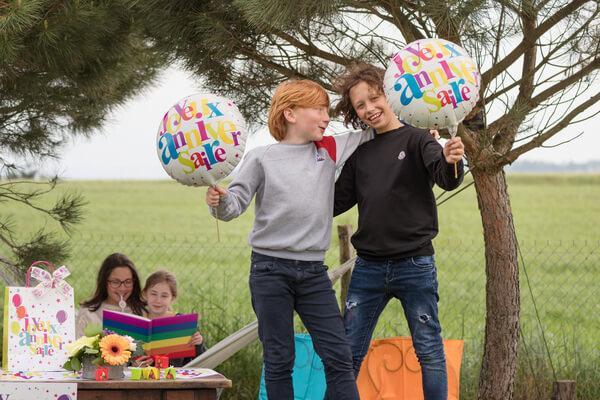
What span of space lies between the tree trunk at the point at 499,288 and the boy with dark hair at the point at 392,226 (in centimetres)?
91

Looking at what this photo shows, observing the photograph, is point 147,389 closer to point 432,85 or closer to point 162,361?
point 162,361

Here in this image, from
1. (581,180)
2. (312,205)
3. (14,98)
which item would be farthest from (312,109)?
(581,180)

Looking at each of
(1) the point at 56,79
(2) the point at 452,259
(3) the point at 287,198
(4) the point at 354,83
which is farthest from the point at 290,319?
(2) the point at 452,259

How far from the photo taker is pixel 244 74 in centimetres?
412

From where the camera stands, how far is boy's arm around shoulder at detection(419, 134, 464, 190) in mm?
2779

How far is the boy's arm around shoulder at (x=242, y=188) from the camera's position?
2836 millimetres

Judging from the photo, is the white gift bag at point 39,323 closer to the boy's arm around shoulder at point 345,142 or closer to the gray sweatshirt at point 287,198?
the gray sweatshirt at point 287,198

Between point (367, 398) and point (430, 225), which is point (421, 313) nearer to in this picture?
point (430, 225)

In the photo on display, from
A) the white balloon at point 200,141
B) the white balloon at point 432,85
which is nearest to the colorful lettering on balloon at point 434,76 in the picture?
the white balloon at point 432,85

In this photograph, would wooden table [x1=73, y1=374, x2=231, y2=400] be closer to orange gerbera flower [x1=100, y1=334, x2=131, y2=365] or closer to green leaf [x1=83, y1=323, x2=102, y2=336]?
orange gerbera flower [x1=100, y1=334, x2=131, y2=365]

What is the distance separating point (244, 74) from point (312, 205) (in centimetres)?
137

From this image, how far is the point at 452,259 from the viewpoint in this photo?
463 inches

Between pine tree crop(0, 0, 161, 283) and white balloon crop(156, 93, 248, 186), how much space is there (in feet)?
3.92

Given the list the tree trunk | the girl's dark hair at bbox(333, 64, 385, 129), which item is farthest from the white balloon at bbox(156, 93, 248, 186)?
the tree trunk
